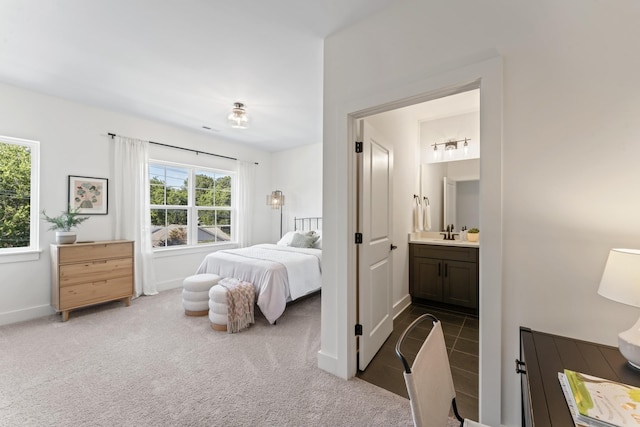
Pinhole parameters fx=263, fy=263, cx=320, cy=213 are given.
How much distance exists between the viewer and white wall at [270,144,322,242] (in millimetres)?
5410

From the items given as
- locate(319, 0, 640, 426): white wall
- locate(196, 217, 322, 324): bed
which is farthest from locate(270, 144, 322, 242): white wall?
locate(319, 0, 640, 426): white wall

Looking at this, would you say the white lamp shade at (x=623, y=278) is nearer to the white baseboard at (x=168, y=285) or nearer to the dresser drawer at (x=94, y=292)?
the dresser drawer at (x=94, y=292)

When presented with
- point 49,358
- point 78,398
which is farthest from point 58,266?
point 78,398

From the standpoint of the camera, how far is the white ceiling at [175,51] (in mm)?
1875

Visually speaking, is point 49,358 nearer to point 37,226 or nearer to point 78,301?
point 78,301

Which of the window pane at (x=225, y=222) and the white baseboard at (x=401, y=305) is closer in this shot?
the white baseboard at (x=401, y=305)

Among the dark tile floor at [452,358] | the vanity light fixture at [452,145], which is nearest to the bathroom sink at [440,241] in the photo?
the dark tile floor at [452,358]

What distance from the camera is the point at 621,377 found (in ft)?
2.99

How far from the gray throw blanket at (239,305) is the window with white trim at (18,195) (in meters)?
2.52

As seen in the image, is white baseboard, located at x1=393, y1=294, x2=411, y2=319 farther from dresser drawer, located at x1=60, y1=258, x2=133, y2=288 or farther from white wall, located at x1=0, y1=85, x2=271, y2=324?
white wall, located at x1=0, y1=85, x2=271, y2=324

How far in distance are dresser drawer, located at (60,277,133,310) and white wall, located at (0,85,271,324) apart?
49cm

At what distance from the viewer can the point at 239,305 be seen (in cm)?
283

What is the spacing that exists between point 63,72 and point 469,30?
374 centimetres

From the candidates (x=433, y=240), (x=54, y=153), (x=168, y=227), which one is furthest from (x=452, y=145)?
(x=54, y=153)
